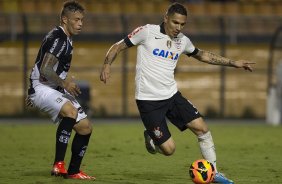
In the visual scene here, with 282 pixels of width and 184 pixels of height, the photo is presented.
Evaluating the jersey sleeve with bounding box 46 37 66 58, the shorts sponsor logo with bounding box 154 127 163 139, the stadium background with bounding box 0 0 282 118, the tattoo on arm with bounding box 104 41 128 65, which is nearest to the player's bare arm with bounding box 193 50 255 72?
the tattoo on arm with bounding box 104 41 128 65

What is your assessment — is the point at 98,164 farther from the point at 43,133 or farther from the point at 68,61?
the point at 43,133

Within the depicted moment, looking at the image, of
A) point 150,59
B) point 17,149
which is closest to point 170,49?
point 150,59

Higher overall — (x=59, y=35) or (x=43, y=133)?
(x=59, y=35)

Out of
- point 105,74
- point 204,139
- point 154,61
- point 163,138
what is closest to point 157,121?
point 163,138

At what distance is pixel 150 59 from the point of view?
10305 mm

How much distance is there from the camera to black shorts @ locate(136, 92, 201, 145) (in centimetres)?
1030

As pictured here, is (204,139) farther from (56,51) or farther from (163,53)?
(56,51)

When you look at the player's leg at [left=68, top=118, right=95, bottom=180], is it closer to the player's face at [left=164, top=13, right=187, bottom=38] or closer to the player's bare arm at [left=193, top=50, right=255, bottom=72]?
the player's face at [left=164, top=13, right=187, bottom=38]

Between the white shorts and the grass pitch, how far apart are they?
83 cm

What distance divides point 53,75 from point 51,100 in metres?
0.45

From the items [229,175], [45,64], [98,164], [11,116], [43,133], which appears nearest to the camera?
[45,64]

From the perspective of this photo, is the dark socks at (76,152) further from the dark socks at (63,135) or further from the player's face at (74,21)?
the player's face at (74,21)

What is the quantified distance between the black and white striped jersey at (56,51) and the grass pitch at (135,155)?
4.14ft

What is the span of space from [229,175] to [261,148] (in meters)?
4.22
